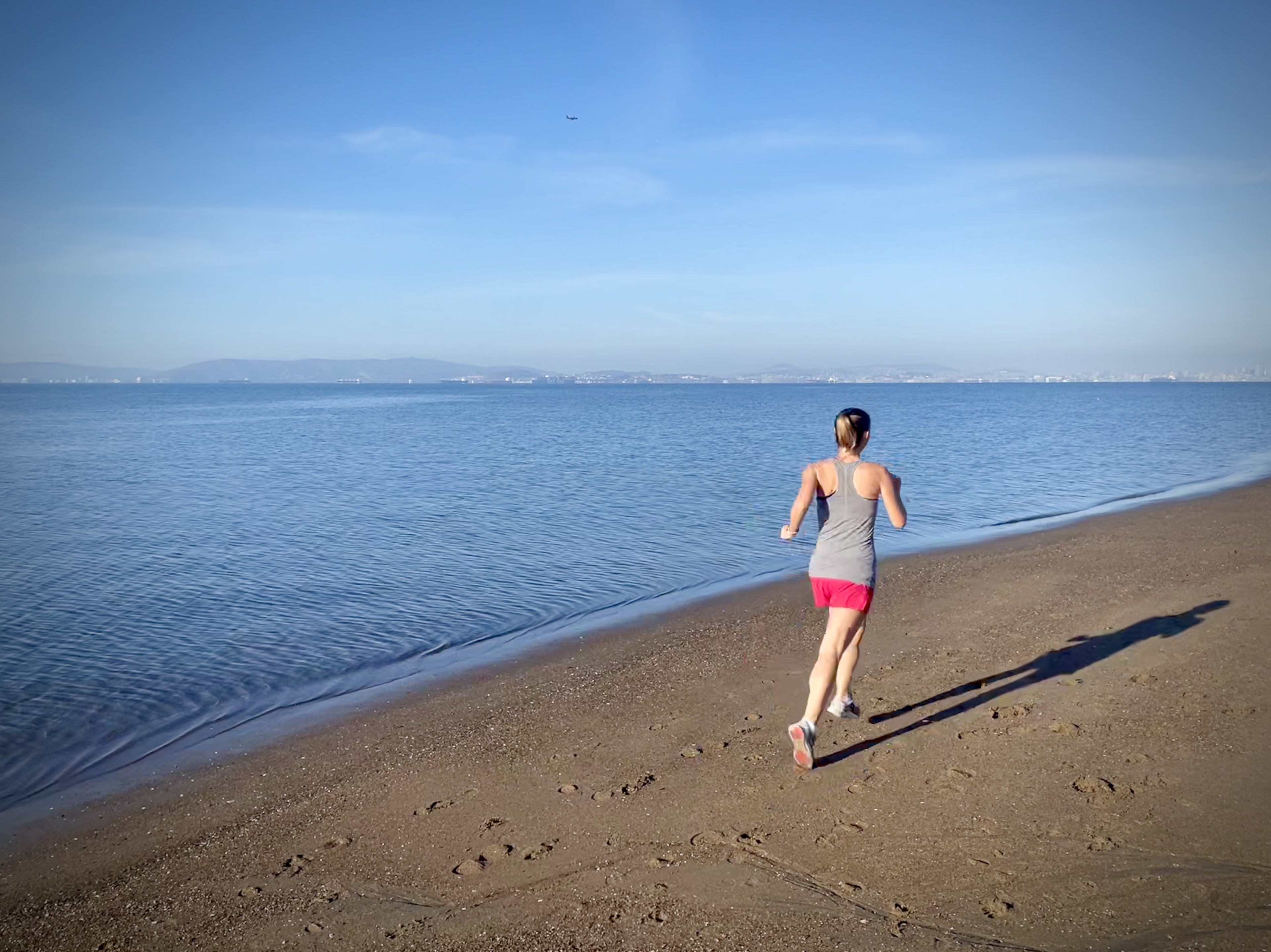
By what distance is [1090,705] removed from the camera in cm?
643

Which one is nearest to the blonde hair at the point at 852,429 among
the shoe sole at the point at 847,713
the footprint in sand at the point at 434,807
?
the shoe sole at the point at 847,713

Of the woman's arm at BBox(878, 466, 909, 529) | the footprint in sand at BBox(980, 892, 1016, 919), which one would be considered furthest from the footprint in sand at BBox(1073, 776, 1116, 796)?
the woman's arm at BBox(878, 466, 909, 529)

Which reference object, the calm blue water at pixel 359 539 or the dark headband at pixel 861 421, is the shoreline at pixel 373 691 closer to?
the calm blue water at pixel 359 539

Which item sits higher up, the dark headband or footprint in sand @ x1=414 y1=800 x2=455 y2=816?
the dark headband

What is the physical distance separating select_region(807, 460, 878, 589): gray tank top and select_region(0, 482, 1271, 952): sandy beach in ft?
4.00

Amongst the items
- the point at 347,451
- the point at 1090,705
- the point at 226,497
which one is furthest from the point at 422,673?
the point at 347,451

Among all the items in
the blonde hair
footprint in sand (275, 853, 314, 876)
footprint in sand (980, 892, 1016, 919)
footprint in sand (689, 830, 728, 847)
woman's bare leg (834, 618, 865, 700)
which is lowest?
footprint in sand (275, 853, 314, 876)

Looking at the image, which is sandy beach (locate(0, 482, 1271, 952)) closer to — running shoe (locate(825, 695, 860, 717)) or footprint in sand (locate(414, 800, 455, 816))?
footprint in sand (locate(414, 800, 455, 816))

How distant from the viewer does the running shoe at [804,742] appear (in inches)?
215

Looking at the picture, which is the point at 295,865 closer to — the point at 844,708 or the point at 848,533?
the point at 844,708

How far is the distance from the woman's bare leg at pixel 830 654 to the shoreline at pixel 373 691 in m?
4.21

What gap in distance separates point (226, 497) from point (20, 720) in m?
17.2

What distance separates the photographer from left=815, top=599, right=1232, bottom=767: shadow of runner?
20.2 feet

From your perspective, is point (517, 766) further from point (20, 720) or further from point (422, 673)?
point (20, 720)
